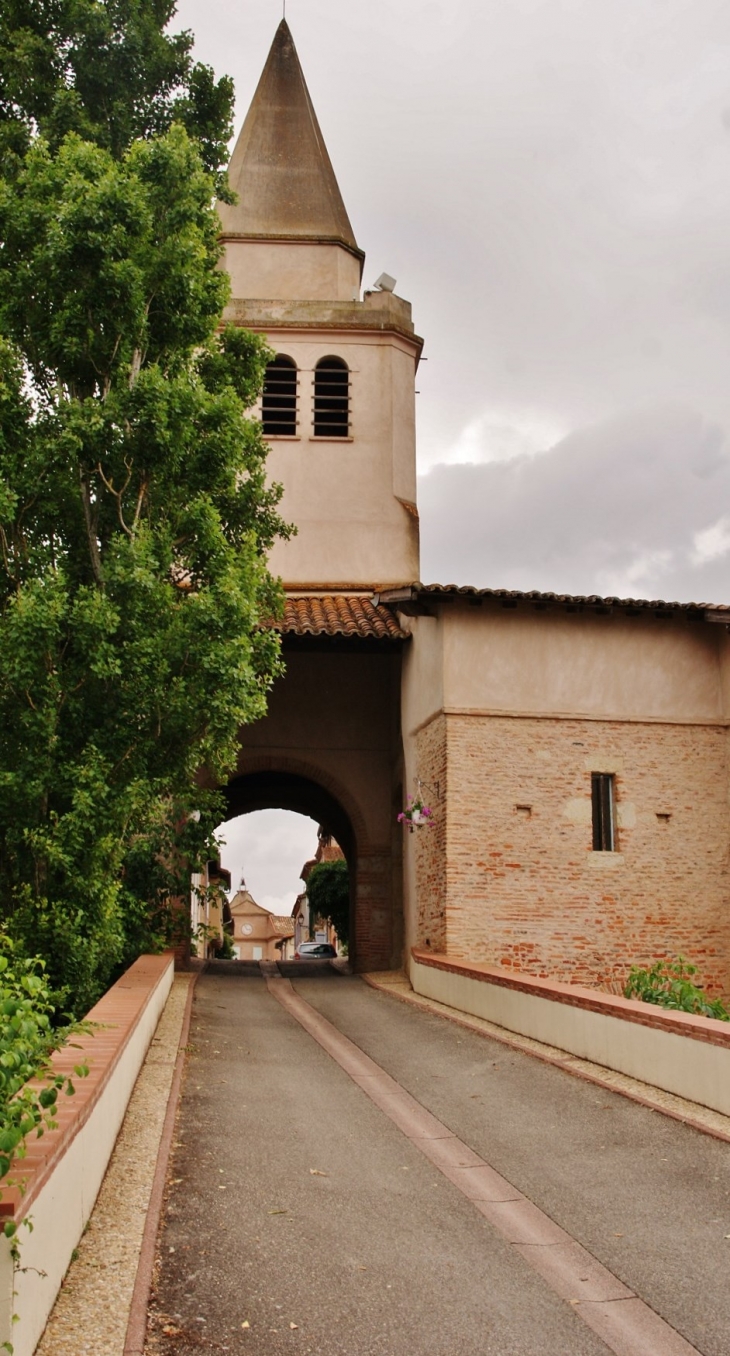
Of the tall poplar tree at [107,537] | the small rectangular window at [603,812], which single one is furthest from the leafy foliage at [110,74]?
the small rectangular window at [603,812]

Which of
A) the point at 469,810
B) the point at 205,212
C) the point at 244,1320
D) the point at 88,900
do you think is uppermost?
A: the point at 205,212

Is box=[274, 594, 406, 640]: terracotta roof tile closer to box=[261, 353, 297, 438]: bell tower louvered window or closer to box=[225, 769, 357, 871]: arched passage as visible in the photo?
box=[261, 353, 297, 438]: bell tower louvered window

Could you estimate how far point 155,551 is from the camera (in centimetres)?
1170

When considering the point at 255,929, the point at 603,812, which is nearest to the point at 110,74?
the point at 603,812

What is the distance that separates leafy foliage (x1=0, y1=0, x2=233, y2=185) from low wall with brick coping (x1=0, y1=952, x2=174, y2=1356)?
13.4 meters

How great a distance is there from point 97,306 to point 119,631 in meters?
3.37

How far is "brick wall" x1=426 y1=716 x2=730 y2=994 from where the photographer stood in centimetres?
A: 1546

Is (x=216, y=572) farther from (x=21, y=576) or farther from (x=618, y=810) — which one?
(x=618, y=810)

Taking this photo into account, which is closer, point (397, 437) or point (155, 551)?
point (155, 551)

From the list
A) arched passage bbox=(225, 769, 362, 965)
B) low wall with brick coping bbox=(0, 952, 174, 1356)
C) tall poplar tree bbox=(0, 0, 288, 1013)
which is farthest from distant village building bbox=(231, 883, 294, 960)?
low wall with brick coping bbox=(0, 952, 174, 1356)

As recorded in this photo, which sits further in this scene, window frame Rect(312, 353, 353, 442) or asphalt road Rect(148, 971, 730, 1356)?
window frame Rect(312, 353, 353, 442)

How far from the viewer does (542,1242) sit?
18.9 ft

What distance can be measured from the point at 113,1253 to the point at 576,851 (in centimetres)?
1128

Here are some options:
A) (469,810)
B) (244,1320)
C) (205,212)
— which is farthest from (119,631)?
(244,1320)
